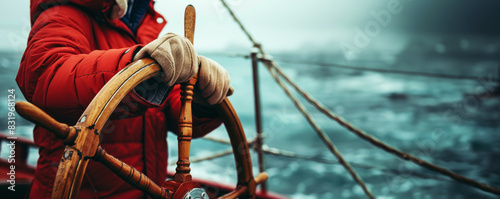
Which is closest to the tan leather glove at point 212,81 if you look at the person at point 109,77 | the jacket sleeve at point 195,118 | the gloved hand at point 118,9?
the person at point 109,77

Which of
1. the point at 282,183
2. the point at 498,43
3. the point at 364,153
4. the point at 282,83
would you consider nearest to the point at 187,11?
the point at 282,83

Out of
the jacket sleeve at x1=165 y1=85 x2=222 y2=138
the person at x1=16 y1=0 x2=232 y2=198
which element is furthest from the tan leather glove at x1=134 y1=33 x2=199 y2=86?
the jacket sleeve at x1=165 y1=85 x2=222 y2=138

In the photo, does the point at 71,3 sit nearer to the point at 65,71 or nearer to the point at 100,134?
the point at 65,71

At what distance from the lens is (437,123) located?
17.0m

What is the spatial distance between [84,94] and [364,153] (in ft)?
46.5

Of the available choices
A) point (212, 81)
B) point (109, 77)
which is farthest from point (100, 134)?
point (212, 81)

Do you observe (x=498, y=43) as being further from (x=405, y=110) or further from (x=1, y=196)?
(x=1, y=196)

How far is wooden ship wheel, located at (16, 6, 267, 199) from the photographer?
56 cm

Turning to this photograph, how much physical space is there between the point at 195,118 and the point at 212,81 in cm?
20

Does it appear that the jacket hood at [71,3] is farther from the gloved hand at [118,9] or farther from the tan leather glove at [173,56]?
the tan leather glove at [173,56]

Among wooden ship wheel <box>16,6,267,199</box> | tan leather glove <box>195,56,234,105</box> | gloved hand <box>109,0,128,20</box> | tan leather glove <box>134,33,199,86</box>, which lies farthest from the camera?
gloved hand <box>109,0,128,20</box>

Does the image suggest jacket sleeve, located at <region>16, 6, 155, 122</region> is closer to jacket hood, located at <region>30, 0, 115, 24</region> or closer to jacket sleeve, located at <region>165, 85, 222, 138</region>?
jacket hood, located at <region>30, 0, 115, 24</region>

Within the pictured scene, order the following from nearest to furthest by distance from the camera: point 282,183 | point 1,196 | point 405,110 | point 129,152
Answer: point 129,152 → point 1,196 → point 282,183 → point 405,110

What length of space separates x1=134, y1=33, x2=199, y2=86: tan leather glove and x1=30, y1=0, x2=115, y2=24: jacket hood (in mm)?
295
